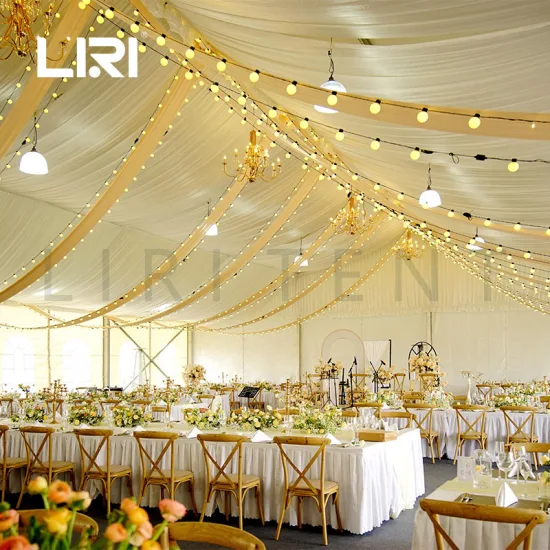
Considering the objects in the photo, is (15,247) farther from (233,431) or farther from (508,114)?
(508,114)

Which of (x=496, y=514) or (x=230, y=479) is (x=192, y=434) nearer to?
(x=230, y=479)

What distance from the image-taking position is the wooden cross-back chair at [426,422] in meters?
9.54

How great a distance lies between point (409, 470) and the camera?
22.8 ft

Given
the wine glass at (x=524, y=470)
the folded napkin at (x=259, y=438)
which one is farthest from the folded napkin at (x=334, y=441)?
the wine glass at (x=524, y=470)

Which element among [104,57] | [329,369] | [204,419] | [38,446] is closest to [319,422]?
[204,419]

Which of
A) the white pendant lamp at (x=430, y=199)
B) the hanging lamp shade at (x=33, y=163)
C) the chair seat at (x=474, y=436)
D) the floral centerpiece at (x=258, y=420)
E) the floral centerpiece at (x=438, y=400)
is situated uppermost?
the hanging lamp shade at (x=33, y=163)

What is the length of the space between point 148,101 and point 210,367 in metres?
15.8

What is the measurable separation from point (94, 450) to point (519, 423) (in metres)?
6.01

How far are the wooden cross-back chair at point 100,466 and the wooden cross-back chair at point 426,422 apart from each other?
4.33 m

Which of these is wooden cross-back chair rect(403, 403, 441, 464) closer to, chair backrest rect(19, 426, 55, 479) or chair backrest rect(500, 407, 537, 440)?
chair backrest rect(500, 407, 537, 440)

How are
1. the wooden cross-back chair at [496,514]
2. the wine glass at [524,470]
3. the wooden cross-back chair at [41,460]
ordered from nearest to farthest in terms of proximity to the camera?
1. the wooden cross-back chair at [496,514]
2. the wine glass at [524,470]
3. the wooden cross-back chair at [41,460]

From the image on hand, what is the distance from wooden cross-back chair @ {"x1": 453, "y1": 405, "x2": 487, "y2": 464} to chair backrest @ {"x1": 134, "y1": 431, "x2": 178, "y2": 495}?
460 cm

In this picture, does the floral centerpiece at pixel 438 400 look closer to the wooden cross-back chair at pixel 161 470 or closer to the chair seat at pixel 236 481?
the chair seat at pixel 236 481

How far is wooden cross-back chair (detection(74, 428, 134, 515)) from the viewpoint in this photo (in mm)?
6535
